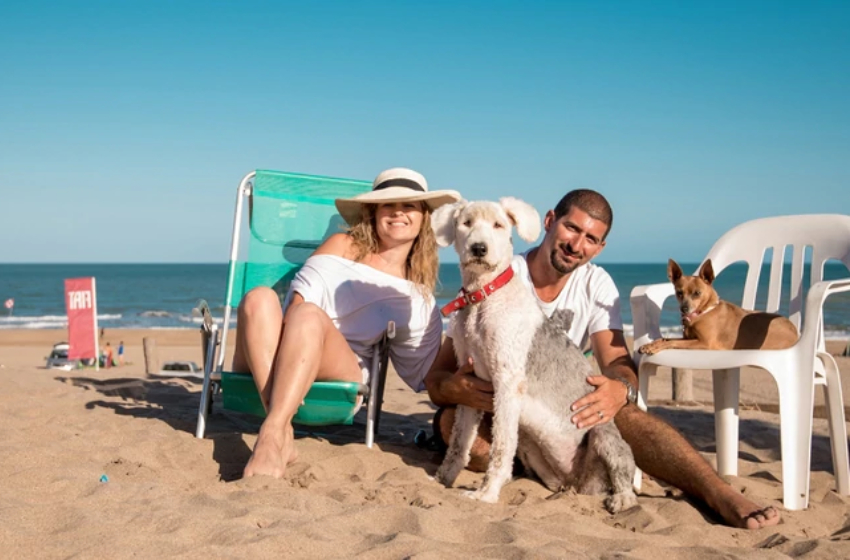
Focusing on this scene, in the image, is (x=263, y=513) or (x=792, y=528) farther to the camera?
(x=792, y=528)

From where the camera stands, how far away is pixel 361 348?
A: 4562mm

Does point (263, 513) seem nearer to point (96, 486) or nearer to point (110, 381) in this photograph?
point (96, 486)

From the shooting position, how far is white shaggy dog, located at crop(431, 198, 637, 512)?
3.38 m

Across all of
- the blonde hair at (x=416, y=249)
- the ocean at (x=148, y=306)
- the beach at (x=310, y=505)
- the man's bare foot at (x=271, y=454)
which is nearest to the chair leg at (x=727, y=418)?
the beach at (x=310, y=505)

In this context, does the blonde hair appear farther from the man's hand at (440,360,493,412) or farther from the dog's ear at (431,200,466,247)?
the dog's ear at (431,200,466,247)

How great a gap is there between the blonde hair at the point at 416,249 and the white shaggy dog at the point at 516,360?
3.27 ft

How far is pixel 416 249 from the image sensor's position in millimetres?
4645

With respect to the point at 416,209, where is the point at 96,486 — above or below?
below

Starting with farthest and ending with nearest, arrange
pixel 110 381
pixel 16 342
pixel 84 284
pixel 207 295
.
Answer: pixel 207 295 → pixel 16 342 → pixel 84 284 → pixel 110 381

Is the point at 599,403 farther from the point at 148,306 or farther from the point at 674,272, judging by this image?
the point at 148,306

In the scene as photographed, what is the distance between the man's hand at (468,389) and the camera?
358 cm

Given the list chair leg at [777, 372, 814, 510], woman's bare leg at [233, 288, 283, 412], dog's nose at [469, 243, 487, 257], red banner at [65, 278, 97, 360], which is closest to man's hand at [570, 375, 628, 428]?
chair leg at [777, 372, 814, 510]

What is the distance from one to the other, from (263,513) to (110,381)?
5094 mm

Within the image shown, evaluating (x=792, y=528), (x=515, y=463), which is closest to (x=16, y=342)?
(x=515, y=463)
